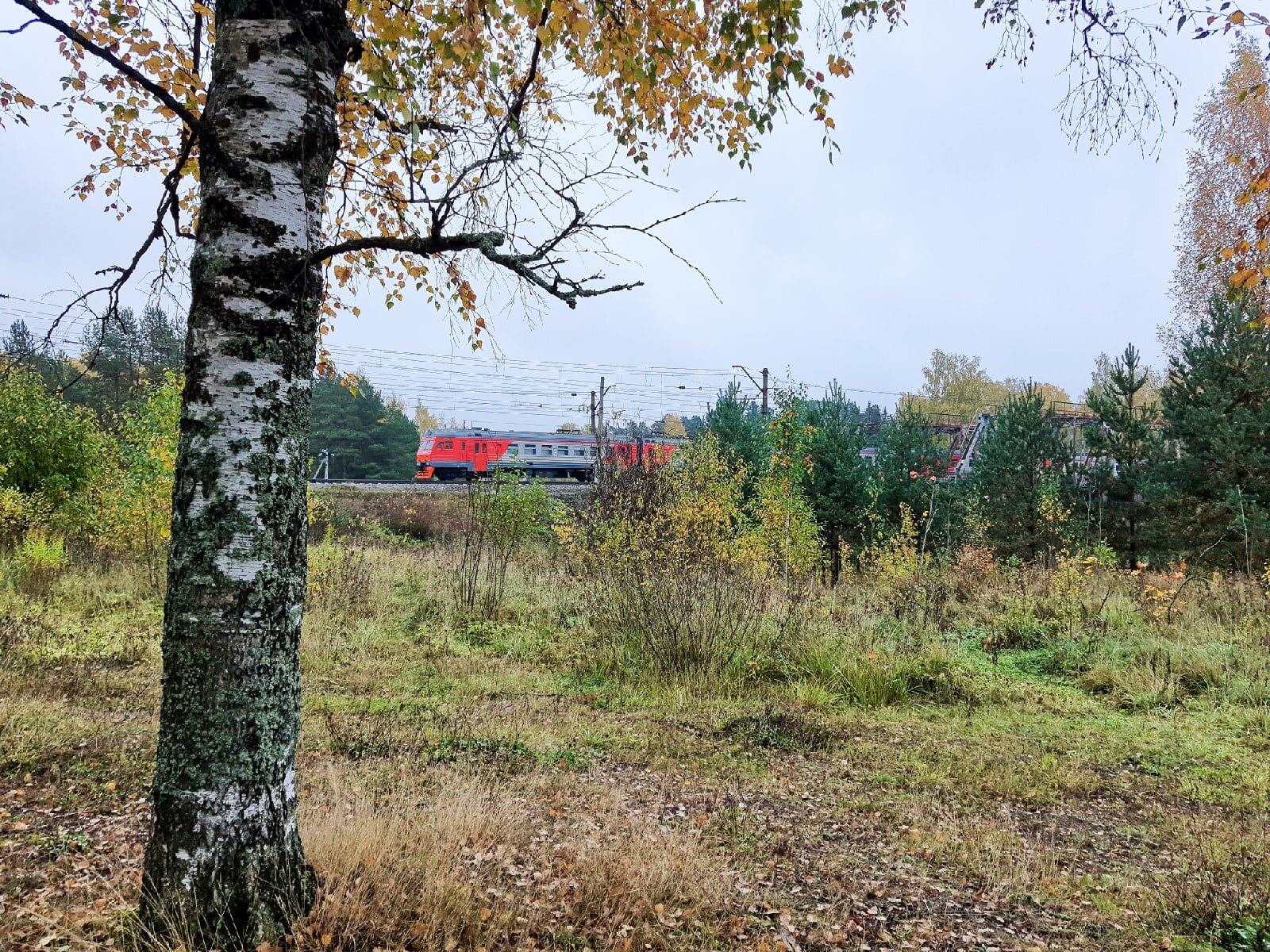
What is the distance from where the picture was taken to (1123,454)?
15.7m

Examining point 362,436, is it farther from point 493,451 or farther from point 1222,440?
point 1222,440

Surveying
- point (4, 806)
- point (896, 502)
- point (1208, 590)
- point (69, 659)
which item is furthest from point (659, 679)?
point (896, 502)

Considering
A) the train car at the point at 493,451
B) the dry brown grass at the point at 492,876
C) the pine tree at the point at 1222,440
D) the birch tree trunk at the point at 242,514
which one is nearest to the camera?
the birch tree trunk at the point at 242,514

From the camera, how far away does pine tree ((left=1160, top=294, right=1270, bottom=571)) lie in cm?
1293

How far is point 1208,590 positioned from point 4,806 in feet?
42.5

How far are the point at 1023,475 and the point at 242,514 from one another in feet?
58.9

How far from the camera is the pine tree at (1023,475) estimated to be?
16203 mm

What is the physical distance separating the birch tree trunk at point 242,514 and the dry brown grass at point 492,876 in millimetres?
251

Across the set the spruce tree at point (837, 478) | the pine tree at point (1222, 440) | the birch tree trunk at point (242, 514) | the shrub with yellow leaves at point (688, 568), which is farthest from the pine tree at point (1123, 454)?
the birch tree trunk at point (242, 514)

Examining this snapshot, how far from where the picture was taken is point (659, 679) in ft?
21.8

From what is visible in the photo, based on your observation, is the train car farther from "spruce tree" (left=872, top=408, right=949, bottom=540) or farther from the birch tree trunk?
the birch tree trunk

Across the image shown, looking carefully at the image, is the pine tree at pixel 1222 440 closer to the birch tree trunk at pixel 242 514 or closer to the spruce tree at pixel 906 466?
the spruce tree at pixel 906 466

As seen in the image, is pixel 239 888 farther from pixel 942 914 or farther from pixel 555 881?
pixel 942 914

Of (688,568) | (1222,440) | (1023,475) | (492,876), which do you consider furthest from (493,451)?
(492,876)
